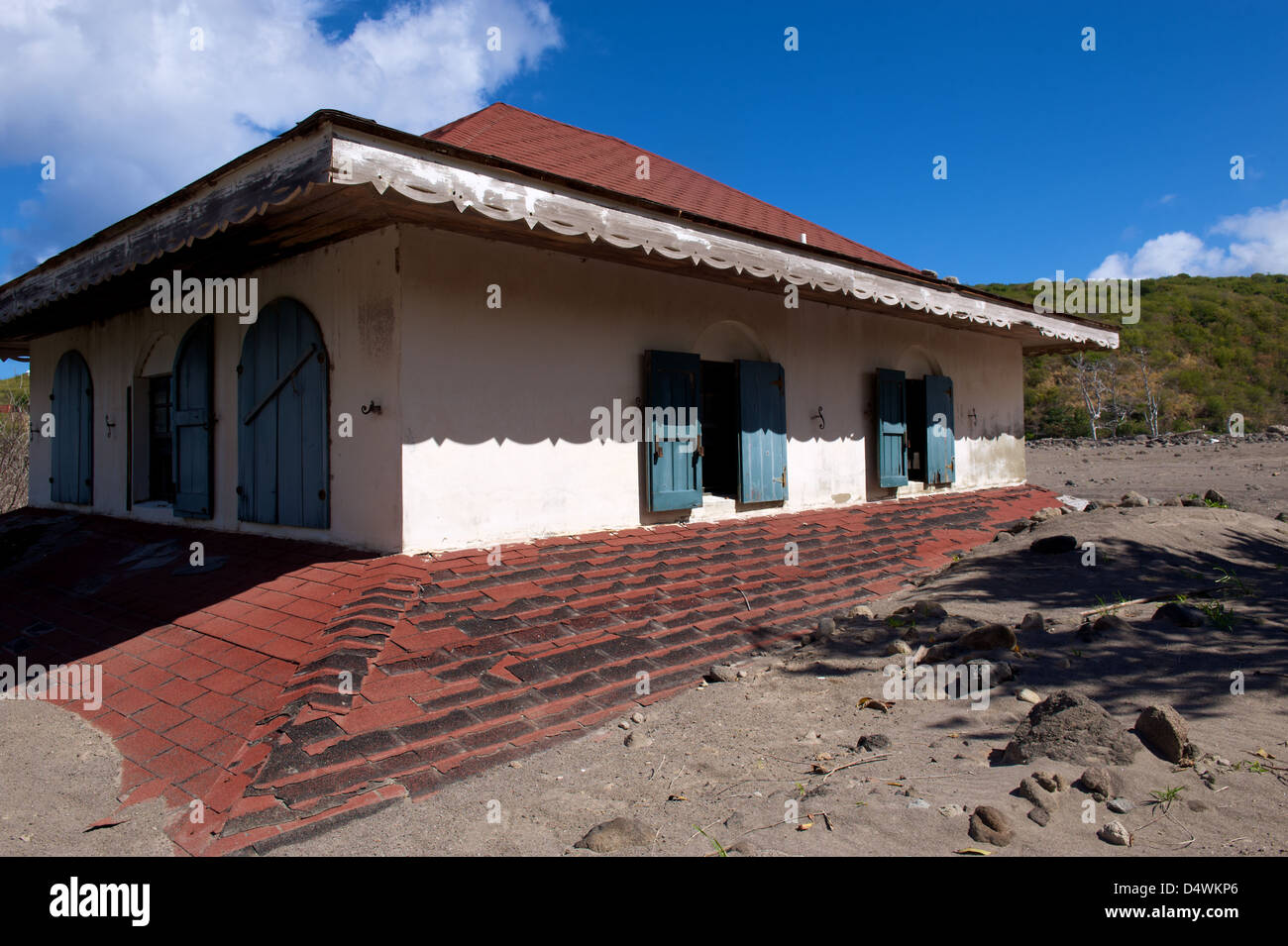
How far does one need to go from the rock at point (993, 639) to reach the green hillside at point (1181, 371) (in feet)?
88.9

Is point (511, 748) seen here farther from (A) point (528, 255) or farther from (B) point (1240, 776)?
(A) point (528, 255)

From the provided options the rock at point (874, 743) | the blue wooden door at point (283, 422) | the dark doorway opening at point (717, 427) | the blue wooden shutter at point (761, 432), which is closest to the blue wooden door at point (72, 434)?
the blue wooden door at point (283, 422)

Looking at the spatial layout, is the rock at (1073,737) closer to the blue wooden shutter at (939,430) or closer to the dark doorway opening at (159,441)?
the blue wooden shutter at (939,430)

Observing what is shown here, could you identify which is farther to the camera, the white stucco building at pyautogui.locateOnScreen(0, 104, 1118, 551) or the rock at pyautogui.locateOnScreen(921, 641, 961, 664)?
the white stucco building at pyautogui.locateOnScreen(0, 104, 1118, 551)

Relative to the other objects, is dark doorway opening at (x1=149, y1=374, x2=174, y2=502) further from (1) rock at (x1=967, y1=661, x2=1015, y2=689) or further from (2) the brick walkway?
(1) rock at (x1=967, y1=661, x2=1015, y2=689)

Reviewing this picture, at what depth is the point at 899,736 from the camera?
3404 millimetres

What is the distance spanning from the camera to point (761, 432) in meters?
7.10

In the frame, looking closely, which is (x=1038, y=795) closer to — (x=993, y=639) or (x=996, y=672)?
(x=996, y=672)

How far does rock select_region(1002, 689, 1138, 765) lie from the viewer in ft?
9.54

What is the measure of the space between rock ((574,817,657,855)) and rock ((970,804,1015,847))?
108 cm

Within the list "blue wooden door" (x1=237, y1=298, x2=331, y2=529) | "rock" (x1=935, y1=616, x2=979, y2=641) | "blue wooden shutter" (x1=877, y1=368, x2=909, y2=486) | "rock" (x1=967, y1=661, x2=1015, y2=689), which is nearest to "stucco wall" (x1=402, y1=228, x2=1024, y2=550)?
"blue wooden shutter" (x1=877, y1=368, x2=909, y2=486)

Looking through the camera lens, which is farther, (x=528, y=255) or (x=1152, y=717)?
(x=528, y=255)
